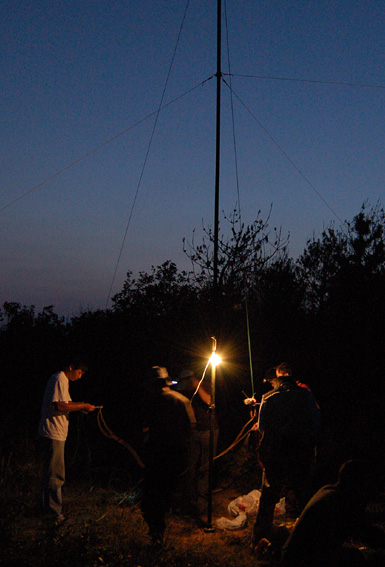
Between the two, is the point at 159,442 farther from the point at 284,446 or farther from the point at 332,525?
the point at 332,525

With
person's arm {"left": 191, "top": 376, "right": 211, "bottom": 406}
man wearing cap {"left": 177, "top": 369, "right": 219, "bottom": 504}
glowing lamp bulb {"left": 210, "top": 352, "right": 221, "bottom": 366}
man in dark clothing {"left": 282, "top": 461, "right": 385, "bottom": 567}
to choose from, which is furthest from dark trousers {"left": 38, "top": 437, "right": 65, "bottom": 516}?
man in dark clothing {"left": 282, "top": 461, "right": 385, "bottom": 567}

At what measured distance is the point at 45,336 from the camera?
1352cm

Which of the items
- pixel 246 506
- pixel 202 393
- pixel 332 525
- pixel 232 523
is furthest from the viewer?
pixel 202 393

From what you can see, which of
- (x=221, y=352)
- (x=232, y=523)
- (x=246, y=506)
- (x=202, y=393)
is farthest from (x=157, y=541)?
(x=221, y=352)

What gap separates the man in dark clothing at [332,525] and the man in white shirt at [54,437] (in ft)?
11.1

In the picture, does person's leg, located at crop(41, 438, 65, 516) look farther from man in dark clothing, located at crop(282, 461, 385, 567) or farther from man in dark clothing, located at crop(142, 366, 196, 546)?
man in dark clothing, located at crop(282, 461, 385, 567)

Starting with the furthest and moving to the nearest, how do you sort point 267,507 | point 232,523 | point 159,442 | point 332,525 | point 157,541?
1. point 232,523
2. point 267,507
3. point 159,442
4. point 157,541
5. point 332,525

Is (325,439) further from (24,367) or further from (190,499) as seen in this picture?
(24,367)

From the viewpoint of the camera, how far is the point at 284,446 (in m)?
5.32

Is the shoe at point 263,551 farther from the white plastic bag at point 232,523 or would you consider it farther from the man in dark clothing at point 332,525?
the man in dark clothing at point 332,525

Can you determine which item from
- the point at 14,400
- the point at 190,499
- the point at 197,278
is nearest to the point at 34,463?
the point at 190,499

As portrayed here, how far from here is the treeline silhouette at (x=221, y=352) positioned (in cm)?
1007

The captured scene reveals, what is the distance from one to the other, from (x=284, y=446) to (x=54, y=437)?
272 cm

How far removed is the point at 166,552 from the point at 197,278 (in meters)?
10.6
